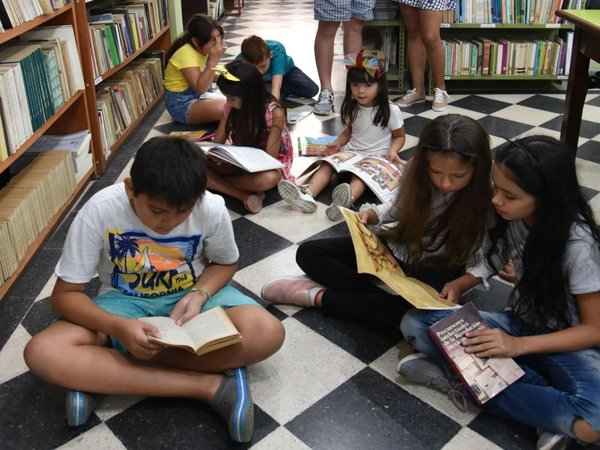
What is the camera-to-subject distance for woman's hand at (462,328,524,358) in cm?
136

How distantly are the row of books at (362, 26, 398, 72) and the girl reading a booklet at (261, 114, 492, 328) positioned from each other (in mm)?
2360

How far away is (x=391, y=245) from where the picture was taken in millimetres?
1772

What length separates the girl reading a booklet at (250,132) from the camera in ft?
7.74

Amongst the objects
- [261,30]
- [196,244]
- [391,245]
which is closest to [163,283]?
[196,244]

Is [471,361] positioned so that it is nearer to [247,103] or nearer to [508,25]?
[247,103]

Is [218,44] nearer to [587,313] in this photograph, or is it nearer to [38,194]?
[38,194]

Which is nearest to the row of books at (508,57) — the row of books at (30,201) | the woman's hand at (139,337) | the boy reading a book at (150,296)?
the row of books at (30,201)

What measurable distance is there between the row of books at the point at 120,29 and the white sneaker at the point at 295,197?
0.96 meters

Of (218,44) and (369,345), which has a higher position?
(218,44)

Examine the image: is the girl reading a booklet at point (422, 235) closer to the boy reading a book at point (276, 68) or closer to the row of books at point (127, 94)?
the row of books at point (127, 94)

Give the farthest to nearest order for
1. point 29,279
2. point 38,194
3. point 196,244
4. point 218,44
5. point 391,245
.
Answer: point 218,44 → point 38,194 → point 29,279 → point 391,245 → point 196,244

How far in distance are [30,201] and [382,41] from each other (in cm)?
259

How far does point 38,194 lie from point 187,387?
1.01 metres

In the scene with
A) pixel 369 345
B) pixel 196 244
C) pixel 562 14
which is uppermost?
pixel 562 14
